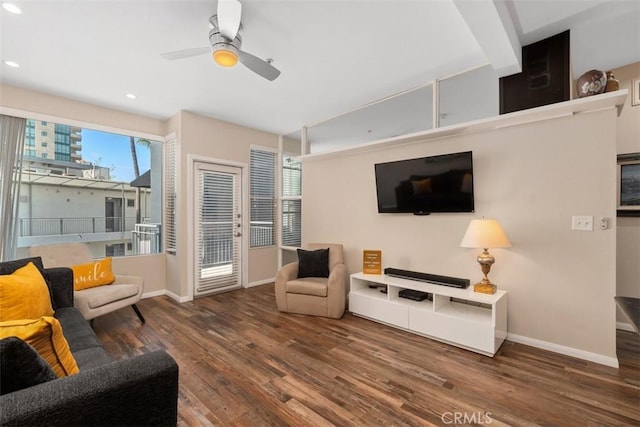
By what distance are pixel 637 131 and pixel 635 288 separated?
167cm

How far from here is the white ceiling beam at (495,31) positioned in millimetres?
1914

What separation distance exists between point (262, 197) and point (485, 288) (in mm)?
3708

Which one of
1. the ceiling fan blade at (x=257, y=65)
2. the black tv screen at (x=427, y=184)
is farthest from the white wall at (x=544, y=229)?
the ceiling fan blade at (x=257, y=65)

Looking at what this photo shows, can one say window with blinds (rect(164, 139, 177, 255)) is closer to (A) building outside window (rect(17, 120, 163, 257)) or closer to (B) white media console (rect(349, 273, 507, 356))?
(A) building outside window (rect(17, 120, 163, 257))

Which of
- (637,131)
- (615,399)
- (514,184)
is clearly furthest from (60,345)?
(637,131)

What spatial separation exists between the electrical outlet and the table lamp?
20.8 inches

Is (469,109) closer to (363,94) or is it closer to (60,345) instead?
(363,94)

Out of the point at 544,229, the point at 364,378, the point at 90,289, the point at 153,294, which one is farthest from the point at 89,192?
the point at 544,229

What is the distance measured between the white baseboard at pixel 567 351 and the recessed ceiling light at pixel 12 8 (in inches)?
197

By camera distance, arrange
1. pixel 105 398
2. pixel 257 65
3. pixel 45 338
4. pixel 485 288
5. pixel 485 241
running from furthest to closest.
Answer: pixel 485 288
pixel 485 241
pixel 257 65
pixel 45 338
pixel 105 398

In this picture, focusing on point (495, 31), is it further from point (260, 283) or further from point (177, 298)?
point (177, 298)

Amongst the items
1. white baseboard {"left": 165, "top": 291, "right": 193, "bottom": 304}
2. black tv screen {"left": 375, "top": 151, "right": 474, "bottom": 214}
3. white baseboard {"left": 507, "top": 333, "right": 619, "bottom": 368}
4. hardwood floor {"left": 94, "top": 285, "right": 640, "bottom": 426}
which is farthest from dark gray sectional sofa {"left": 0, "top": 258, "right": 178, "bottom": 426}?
white baseboard {"left": 165, "top": 291, "right": 193, "bottom": 304}

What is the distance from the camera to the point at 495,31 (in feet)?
7.06

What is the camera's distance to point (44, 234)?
141 inches
